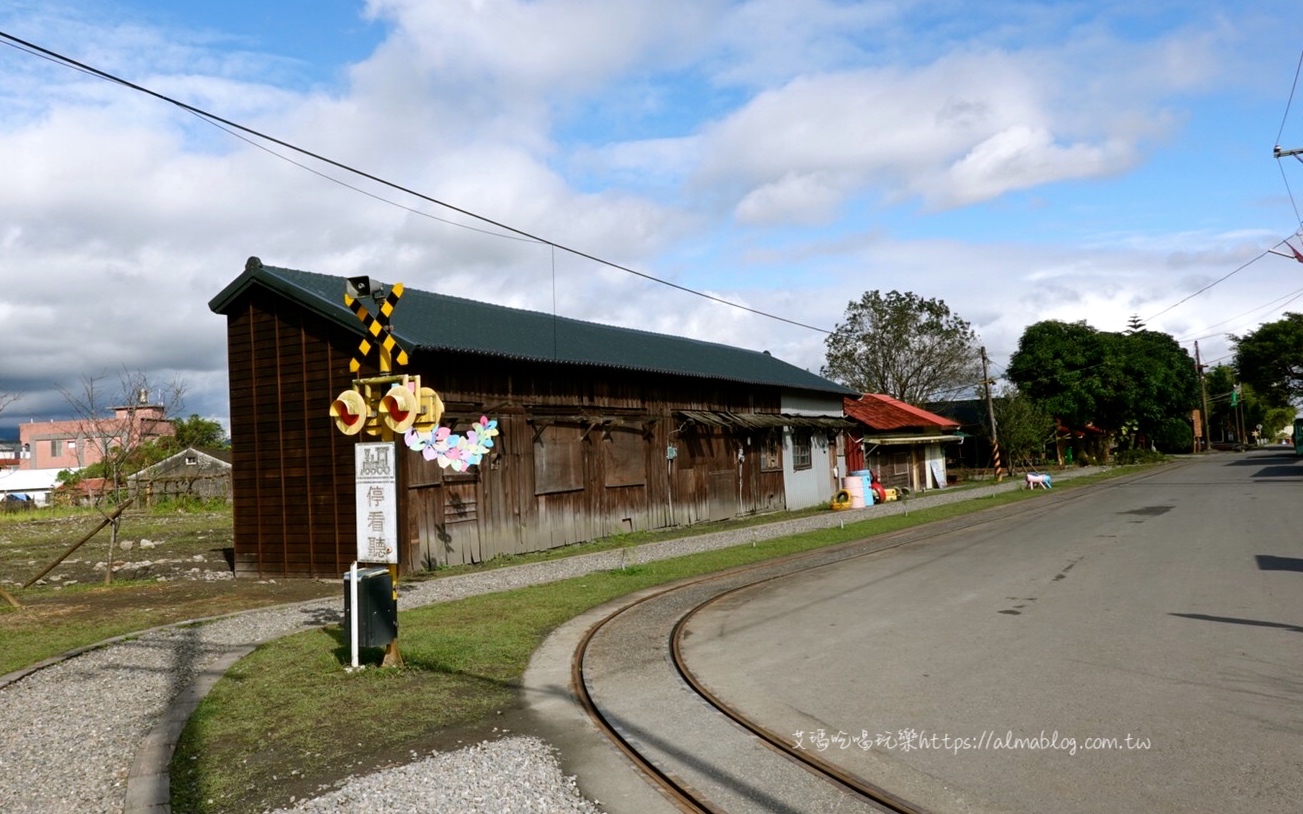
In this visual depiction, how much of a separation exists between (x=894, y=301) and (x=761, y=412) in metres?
30.6

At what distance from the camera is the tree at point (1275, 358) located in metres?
80.1

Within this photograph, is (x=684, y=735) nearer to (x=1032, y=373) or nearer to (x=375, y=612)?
(x=375, y=612)

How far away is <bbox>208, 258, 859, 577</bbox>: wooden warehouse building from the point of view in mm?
16828

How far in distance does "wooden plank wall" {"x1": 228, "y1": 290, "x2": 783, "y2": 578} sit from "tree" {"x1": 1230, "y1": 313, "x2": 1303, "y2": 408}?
80.2m

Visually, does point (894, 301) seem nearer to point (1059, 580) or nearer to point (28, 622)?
point (1059, 580)

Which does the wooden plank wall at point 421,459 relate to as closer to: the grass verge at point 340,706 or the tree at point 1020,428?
the grass verge at point 340,706

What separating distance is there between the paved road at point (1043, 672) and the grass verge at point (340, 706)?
76.9 inches

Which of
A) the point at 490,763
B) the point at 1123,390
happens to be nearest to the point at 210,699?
the point at 490,763

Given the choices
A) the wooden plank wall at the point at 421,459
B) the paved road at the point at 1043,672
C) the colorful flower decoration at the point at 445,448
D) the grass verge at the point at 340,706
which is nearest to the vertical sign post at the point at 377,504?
the colorful flower decoration at the point at 445,448

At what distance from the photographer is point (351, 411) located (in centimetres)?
855

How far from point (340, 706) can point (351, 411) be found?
266 cm

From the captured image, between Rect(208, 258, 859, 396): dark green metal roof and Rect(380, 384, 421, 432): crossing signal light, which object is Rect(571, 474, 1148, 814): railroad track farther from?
Rect(208, 258, 859, 396): dark green metal roof

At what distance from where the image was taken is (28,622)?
38.7 ft

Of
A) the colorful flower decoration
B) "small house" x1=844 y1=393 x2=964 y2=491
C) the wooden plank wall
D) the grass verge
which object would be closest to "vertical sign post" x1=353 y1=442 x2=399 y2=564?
the colorful flower decoration
